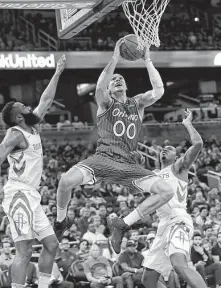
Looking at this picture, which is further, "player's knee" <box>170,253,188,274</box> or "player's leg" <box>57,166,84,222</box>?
"player's knee" <box>170,253,188,274</box>

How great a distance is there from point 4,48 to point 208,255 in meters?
13.4

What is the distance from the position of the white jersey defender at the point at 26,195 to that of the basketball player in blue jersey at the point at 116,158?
345mm

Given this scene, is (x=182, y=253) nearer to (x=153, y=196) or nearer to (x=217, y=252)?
(x=153, y=196)

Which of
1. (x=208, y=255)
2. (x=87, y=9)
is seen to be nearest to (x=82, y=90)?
(x=208, y=255)

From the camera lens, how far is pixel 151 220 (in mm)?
16609

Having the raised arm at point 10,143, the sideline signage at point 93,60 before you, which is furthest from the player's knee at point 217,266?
the sideline signage at point 93,60

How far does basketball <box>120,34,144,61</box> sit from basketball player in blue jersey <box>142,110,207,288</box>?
55.7 inches

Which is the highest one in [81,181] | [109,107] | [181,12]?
[181,12]

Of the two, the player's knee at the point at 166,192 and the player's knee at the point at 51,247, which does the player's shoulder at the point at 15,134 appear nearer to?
the player's knee at the point at 51,247

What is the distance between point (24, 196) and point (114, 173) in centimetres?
107

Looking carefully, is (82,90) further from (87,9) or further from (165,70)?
(87,9)

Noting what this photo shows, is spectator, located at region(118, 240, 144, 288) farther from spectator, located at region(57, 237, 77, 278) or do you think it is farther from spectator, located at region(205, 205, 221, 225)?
spectator, located at region(205, 205, 221, 225)

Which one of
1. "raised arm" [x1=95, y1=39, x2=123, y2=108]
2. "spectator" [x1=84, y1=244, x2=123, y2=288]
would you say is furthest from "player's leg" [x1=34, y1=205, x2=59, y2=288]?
"spectator" [x1=84, y1=244, x2=123, y2=288]

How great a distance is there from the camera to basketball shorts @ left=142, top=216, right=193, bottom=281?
916cm
